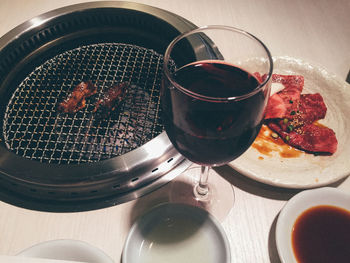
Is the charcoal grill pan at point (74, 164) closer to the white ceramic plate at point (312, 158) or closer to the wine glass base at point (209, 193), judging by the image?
the wine glass base at point (209, 193)

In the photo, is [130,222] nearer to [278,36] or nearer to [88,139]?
[88,139]

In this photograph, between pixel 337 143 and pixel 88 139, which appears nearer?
pixel 337 143

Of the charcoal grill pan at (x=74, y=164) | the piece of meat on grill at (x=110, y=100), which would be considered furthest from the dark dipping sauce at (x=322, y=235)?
the piece of meat on grill at (x=110, y=100)

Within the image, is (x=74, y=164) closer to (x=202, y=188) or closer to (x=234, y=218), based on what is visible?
(x=202, y=188)

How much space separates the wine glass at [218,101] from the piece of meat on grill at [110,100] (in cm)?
52

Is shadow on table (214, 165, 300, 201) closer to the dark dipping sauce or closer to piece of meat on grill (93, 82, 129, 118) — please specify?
the dark dipping sauce

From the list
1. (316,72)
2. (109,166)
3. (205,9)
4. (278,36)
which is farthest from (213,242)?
(205,9)

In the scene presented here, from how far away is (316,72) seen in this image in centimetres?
129

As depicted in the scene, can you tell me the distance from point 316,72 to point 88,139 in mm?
1078

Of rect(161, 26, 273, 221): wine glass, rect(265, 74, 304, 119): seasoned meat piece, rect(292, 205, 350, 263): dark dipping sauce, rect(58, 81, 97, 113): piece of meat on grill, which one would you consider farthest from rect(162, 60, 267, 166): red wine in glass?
rect(58, 81, 97, 113): piece of meat on grill

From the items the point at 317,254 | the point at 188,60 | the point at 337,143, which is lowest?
the point at 317,254

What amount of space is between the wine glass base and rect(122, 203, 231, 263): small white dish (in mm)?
103

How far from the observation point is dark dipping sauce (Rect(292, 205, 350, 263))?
2.61 feet

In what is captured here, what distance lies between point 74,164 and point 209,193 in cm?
48
